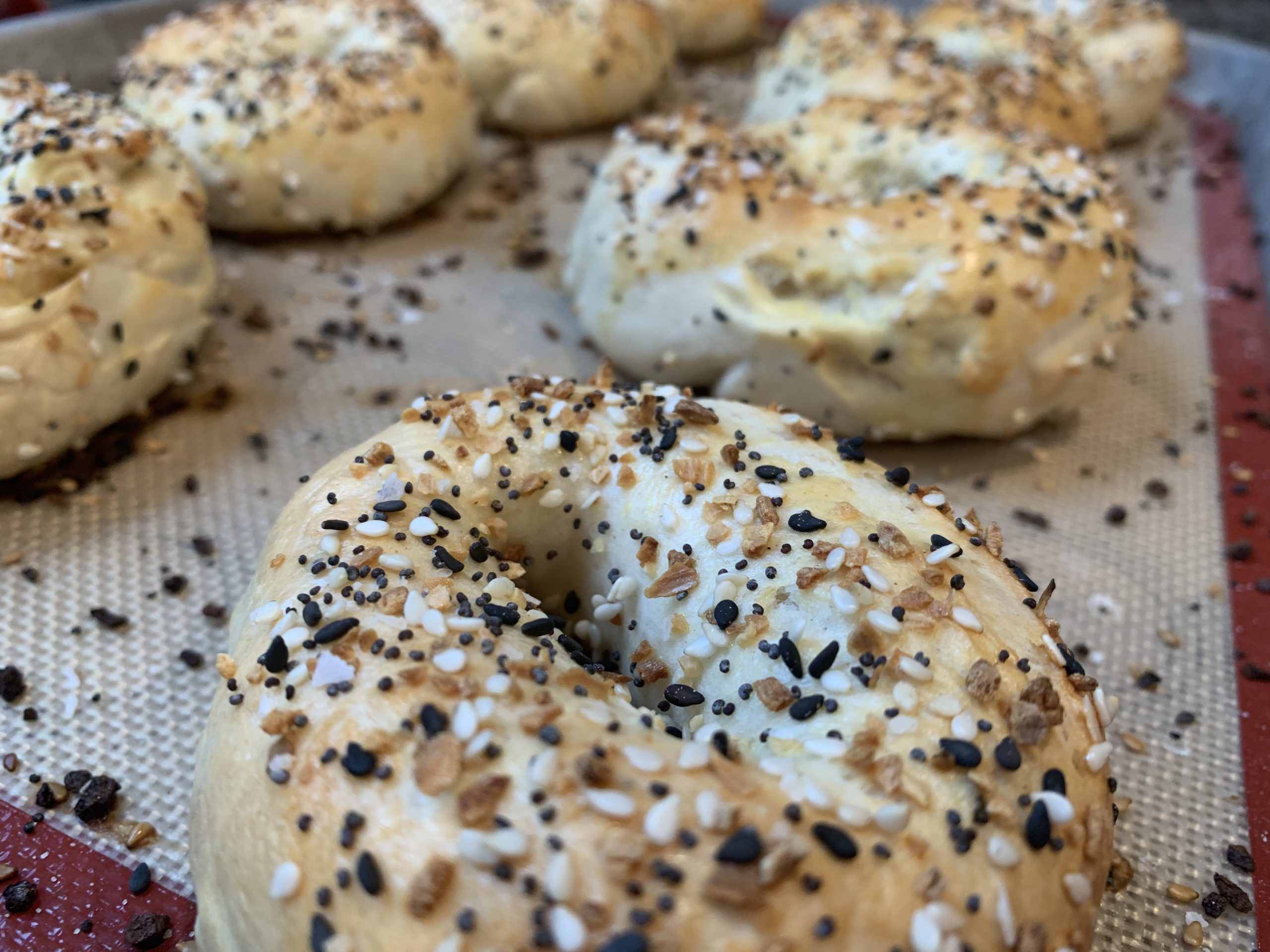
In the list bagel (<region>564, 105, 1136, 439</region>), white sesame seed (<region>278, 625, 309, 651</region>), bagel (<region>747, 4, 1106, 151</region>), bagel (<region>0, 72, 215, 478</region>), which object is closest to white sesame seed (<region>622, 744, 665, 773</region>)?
white sesame seed (<region>278, 625, 309, 651</region>)

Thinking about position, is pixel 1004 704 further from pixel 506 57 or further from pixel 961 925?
pixel 506 57

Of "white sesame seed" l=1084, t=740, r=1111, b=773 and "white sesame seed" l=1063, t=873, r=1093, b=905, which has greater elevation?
"white sesame seed" l=1084, t=740, r=1111, b=773

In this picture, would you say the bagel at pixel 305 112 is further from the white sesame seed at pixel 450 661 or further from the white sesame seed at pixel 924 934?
the white sesame seed at pixel 924 934

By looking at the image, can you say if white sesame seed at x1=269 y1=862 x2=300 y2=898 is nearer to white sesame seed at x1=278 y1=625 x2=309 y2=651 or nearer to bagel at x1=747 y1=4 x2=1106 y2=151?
white sesame seed at x1=278 y1=625 x2=309 y2=651

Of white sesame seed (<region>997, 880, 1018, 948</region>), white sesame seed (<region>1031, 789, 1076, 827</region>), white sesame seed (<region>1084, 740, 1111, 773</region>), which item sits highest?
white sesame seed (<region>1031, 789, 1076, 827</region>)

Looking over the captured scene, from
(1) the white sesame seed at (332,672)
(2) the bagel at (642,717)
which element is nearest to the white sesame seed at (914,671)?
(2) the bagel at (642,717)

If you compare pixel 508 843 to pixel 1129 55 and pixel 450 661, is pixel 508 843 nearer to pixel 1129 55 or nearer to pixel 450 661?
pixel 450 661
